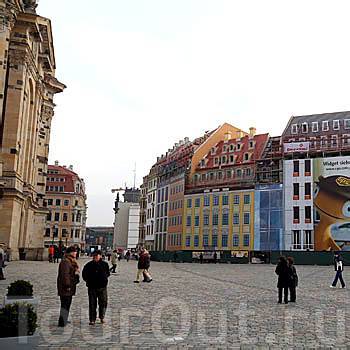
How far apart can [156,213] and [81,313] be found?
9445cm

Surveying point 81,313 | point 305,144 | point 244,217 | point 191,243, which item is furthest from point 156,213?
point 81,313

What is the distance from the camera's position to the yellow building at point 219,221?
82.8 metres

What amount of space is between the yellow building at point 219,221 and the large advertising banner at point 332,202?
36.9ft

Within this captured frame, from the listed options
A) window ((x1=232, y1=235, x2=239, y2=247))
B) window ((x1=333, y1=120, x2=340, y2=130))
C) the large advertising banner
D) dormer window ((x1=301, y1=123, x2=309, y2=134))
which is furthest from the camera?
window ((x1=232, y1=235, x2=239, y2=247))

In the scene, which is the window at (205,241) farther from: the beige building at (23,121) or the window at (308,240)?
the beige building at (23,121)

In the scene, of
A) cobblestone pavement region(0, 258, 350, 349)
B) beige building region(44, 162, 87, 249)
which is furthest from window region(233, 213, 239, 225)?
cobblestone pavement region(0, 258, 350, 349)

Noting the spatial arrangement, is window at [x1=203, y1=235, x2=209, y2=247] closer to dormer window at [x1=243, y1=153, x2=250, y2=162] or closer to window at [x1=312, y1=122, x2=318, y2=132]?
dormer window at [x1=243, y1=153, x2=250, y2=162]

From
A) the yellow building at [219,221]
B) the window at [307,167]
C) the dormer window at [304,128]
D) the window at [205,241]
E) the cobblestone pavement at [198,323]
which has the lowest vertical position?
the cobblestone pavement at [198,323]

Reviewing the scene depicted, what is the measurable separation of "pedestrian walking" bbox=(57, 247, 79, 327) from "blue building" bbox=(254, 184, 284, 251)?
6754cm

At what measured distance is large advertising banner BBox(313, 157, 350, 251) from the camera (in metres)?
72.8

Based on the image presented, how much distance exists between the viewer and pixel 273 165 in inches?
3214

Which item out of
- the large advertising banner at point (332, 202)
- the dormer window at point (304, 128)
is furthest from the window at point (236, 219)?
the dormer window at point (304, 128)

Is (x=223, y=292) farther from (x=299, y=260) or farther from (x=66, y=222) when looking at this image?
(x=66, y=222)

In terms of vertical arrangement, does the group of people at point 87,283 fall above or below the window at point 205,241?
below
